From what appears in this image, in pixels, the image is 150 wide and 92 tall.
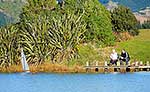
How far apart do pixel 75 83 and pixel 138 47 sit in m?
49.8

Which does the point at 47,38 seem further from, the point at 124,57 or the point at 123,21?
the point at 123,21

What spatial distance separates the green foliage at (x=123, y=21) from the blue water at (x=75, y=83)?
155 feet

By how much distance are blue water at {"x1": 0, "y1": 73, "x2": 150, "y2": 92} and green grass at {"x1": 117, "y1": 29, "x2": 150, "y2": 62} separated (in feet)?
92.7

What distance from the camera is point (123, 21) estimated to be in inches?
4692

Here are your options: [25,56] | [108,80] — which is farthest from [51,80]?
[25,56]

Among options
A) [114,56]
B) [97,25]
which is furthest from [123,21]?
[114,56]

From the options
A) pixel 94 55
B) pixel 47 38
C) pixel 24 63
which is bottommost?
pixel 24 63

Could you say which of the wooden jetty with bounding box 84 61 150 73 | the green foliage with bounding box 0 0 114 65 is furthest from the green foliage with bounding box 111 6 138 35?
→ the wooden jetty with bounding box 84 61 150 73

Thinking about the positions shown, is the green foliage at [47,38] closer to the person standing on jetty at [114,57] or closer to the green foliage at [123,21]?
the person standing on jetty at [114,57]

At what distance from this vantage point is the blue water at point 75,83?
52.8 m

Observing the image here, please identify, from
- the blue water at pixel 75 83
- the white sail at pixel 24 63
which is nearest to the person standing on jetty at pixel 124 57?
the blue water at pixel 75 83

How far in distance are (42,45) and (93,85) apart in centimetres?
2743

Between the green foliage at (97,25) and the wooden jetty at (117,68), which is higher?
the green foliage at (97,25)

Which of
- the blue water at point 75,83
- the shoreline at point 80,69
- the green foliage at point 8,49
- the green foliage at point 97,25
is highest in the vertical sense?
the green foliage at point 97,25
